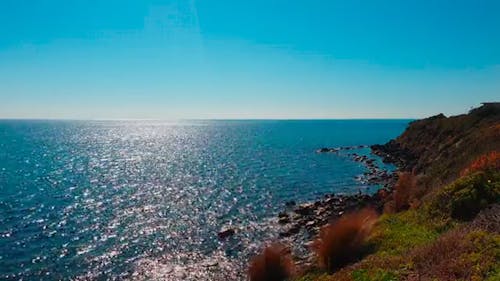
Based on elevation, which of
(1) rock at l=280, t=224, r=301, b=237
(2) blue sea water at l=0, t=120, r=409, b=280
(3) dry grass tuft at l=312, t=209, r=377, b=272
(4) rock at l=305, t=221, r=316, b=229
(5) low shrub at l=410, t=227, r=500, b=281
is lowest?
(2) blue sea water at l=0, t=120, r=409, b=280

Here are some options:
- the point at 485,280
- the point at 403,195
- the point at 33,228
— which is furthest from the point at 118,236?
the point at 485,280

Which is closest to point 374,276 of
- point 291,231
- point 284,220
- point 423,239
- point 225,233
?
point 423,239

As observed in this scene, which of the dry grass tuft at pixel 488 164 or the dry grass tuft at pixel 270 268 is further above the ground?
the dry grass tuft at pixel 488 164

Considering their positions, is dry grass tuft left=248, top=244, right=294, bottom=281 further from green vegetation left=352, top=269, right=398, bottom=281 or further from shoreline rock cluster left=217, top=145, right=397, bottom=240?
shoreline rock cluster left=217, top=145, right=397, bottom=240

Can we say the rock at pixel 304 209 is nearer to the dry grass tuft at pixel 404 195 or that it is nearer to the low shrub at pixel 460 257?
the dry grass tuft at pixel 404 195

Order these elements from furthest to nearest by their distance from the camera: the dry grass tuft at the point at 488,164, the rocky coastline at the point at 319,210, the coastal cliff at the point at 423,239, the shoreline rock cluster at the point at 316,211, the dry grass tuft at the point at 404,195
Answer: the rocky coastline at the point at 319,210, the shoreline rock cluster at the point at 316,211, the dry grass tuft at the point at 404,195, the dry grass tuft at the point at 488,164, the coastal cliff at the point at 423,239

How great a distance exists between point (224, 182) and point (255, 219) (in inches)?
934

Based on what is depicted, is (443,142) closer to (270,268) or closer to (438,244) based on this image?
(270,268)

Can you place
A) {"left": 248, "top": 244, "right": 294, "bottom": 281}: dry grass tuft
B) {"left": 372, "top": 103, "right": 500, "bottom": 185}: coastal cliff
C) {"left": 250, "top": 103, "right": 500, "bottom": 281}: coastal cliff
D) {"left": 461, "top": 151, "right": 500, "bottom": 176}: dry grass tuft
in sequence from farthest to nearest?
{"left": 372, "top": 103, "right": 500, "bottom": 185}: coastal cliff, {"left": 461, "top": 151, "right": 500, "bottom": 176}: dry grass tuft, {"left": 248, "top": 244, "right": 294, "bottom": 281}: dry grass tuft, {"left": 250, "top": 103, "right": 500, "bottom": 281}: coastal cliff

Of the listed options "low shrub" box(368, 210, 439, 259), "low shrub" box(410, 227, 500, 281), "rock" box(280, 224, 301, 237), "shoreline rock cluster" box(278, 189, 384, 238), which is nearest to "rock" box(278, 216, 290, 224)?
"shoreline rock cluster" box(278, 189, 384, 238)

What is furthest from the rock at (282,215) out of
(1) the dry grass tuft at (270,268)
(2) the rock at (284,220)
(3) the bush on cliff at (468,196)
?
(1) the dry grass tuft at (270,268)

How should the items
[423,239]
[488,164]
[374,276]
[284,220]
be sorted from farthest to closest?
[284,220] < [488,164] < [423,239] < [374,276]

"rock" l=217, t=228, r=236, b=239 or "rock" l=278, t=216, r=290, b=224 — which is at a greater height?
"rock" l=278, t=216, r=290, b=224

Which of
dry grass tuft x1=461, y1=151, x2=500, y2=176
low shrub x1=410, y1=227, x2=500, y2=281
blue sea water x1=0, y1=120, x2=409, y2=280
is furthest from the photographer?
blue sea water x1=0, y1=120, x2=409, y2=280
